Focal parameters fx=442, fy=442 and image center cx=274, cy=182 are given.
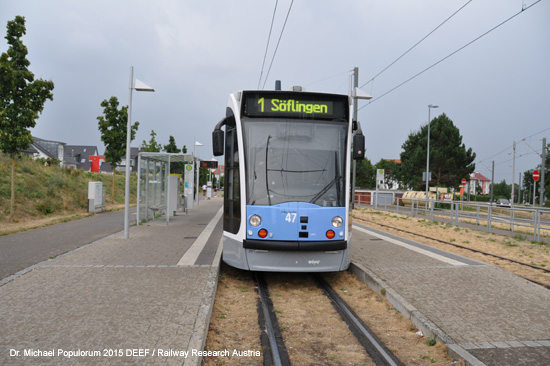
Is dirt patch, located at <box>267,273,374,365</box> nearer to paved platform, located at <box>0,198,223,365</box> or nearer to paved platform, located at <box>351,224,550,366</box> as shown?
paved platform, located at <box>351,224,550,366</box>

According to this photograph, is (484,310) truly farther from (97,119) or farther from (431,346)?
(97,119)

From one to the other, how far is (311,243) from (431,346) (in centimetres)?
244

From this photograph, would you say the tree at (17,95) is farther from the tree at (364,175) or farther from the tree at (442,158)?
the tree at (364,175)

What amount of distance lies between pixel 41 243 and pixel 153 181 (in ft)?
22.8

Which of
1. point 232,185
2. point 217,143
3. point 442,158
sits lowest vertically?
point 232,185

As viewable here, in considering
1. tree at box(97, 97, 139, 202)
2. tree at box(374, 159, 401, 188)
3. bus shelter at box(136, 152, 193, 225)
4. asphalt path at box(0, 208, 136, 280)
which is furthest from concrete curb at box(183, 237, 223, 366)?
tree at box(374, 159, 401, 188)

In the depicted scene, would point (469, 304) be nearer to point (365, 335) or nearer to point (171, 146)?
point (365, 335)

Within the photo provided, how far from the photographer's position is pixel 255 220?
22.4ft

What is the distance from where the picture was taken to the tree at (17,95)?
15414mm

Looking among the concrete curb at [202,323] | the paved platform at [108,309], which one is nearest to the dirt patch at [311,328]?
the concrete curb at [202,323]

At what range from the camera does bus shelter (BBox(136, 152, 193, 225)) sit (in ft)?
51.2

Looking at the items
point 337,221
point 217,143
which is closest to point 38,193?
point 217,143

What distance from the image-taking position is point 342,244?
693 cm

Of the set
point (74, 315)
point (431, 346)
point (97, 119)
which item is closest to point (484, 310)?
point (431, 346)
